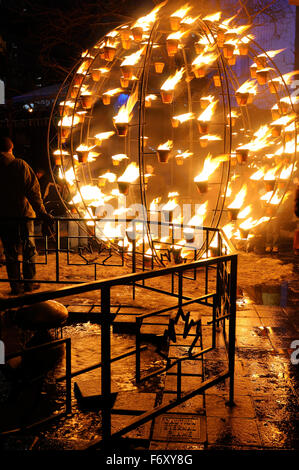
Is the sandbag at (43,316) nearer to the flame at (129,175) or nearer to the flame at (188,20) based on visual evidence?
the flame at (129,175)

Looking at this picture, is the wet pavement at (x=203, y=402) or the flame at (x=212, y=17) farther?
the flame at (x=212, y=17)

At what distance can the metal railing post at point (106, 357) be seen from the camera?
2475 millimetres

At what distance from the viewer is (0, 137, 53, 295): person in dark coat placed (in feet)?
21.7

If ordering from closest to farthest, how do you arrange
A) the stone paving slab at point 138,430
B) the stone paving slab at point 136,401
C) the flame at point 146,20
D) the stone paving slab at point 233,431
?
1. the stone paving slab at point 233,431
2. the stone paving slab at point 138,430
3. the stone paving slab at point 136,401
4. the flame at point 146,20

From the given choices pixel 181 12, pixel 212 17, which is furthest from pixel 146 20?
pixel 212 17

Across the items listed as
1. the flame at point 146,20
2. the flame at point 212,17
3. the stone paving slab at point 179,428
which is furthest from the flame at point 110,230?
the stone paving slab at point 179,428

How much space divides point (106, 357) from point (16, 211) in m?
4.74

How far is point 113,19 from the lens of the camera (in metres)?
14.6

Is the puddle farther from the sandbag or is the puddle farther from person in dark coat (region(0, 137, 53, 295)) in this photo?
person in dark coat (region(0, 137, 53, 295))

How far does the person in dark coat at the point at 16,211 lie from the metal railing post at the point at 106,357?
423cm

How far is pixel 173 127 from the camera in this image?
9289 mm

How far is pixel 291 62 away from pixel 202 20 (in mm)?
9387
